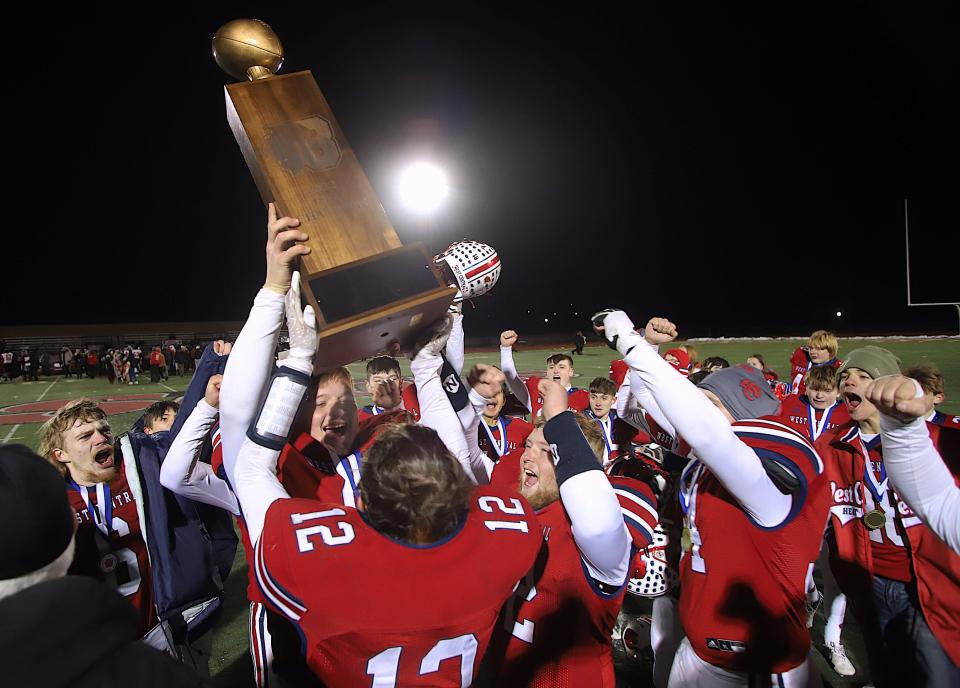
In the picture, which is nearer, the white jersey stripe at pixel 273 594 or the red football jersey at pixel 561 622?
the white jersey stripe at pixel 273 594

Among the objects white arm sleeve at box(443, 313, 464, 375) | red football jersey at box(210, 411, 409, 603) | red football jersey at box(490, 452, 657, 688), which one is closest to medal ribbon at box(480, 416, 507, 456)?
white arm sleeve at box(443, 313, 464, 375)

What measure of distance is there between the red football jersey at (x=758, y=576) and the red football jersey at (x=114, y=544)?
8.45ft

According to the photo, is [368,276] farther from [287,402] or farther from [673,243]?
[673,243]

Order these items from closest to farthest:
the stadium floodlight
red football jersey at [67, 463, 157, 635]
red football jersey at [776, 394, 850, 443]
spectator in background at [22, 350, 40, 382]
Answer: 1. red football jersey at [67, 463, 157, 635]
2. the stadium floodlight
3. red football jersey at [776, 394, 850, 443]
4. spectator in background at [22, 350, 40, 382]

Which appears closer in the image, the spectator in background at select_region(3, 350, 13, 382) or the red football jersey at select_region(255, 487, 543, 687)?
the red football jersey at select_region(255, 487, 543, 687)

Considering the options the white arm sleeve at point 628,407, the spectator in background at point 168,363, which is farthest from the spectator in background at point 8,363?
the white arm sleeve at point 628,407

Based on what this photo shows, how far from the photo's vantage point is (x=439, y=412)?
2.60 metres

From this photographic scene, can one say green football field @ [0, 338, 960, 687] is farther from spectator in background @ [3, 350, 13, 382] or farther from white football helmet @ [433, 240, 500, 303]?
white football helmet @ [433, 240, 500, 303]

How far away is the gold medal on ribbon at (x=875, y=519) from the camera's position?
3.31 metres

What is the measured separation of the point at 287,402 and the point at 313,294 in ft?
1.21

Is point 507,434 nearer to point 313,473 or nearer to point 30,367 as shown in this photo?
point 313,473

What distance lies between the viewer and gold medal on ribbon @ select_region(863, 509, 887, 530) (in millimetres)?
Result: 3311

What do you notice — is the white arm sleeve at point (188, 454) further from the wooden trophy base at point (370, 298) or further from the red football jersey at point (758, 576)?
the red football jersey at point (758, 576)

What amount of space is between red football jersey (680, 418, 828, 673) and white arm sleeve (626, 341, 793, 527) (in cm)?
13
